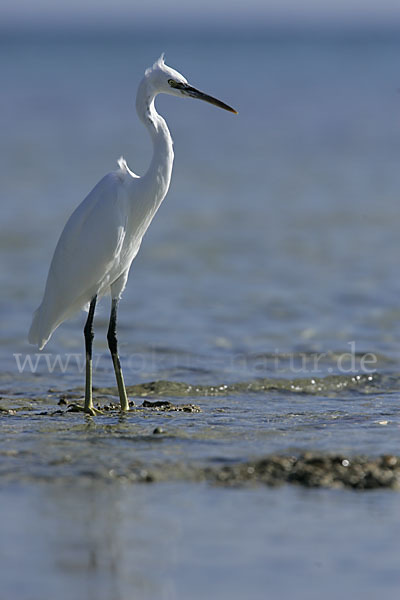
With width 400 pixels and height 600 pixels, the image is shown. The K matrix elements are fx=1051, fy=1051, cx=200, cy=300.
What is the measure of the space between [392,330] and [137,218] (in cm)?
381

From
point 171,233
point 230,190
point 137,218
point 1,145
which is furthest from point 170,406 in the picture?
point 1,145

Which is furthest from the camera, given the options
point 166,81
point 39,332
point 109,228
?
point 39,332

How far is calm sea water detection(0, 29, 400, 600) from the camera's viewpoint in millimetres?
4137

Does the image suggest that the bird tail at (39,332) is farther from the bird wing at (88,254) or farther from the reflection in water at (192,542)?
the reflection in water at (192,542)

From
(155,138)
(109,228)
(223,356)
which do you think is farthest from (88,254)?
(223,356)

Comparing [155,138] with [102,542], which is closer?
[102,542]

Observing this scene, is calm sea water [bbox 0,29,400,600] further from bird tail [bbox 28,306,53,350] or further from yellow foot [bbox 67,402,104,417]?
bird tail [bbox 28,306,53,350]

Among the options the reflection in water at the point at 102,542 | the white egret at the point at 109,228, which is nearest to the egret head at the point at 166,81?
the white egret at the point at 109,228

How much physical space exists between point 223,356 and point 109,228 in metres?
2.67

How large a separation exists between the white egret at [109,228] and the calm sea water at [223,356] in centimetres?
77

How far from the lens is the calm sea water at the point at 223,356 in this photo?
13.6 feet

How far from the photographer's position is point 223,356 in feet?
30.0

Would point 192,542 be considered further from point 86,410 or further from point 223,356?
point 223,356

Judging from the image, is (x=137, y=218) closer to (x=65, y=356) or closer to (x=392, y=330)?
(x=65, y=356)
